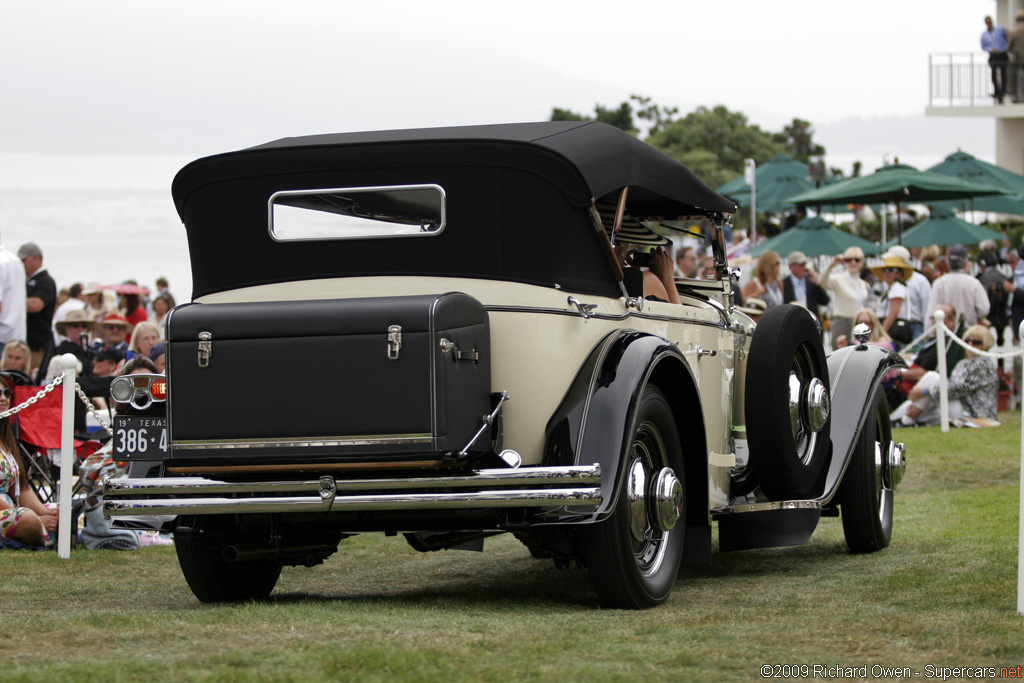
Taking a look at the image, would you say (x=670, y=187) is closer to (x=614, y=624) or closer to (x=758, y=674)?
(x=614, y=624)

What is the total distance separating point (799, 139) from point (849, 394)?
256 ft

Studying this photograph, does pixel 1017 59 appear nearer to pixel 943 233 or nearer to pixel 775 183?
pixel 775 183

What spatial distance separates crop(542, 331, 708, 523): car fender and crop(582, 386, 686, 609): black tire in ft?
0.36

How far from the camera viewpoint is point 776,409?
649 centimetres

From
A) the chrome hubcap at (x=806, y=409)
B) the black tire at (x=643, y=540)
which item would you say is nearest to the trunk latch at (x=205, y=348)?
the black tire at (x=643, y=540)

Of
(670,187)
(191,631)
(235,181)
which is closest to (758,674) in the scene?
(191,631)

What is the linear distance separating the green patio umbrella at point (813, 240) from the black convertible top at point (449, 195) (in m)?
16.3

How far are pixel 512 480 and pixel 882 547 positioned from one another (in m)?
3.48

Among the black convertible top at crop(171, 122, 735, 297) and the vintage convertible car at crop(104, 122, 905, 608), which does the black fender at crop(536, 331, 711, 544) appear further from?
the black convertible top at crop(171, 122, 735, 297)

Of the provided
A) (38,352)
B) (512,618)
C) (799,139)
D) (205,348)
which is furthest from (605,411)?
(799,139)

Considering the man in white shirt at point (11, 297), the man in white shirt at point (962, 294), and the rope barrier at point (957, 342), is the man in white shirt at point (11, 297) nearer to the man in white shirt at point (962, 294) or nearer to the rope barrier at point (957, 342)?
the rope barrier at point (957, 342)

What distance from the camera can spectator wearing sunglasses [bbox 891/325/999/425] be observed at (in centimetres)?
1369

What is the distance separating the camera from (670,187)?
601 centimetres

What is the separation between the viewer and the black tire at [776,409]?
21.4 feet
